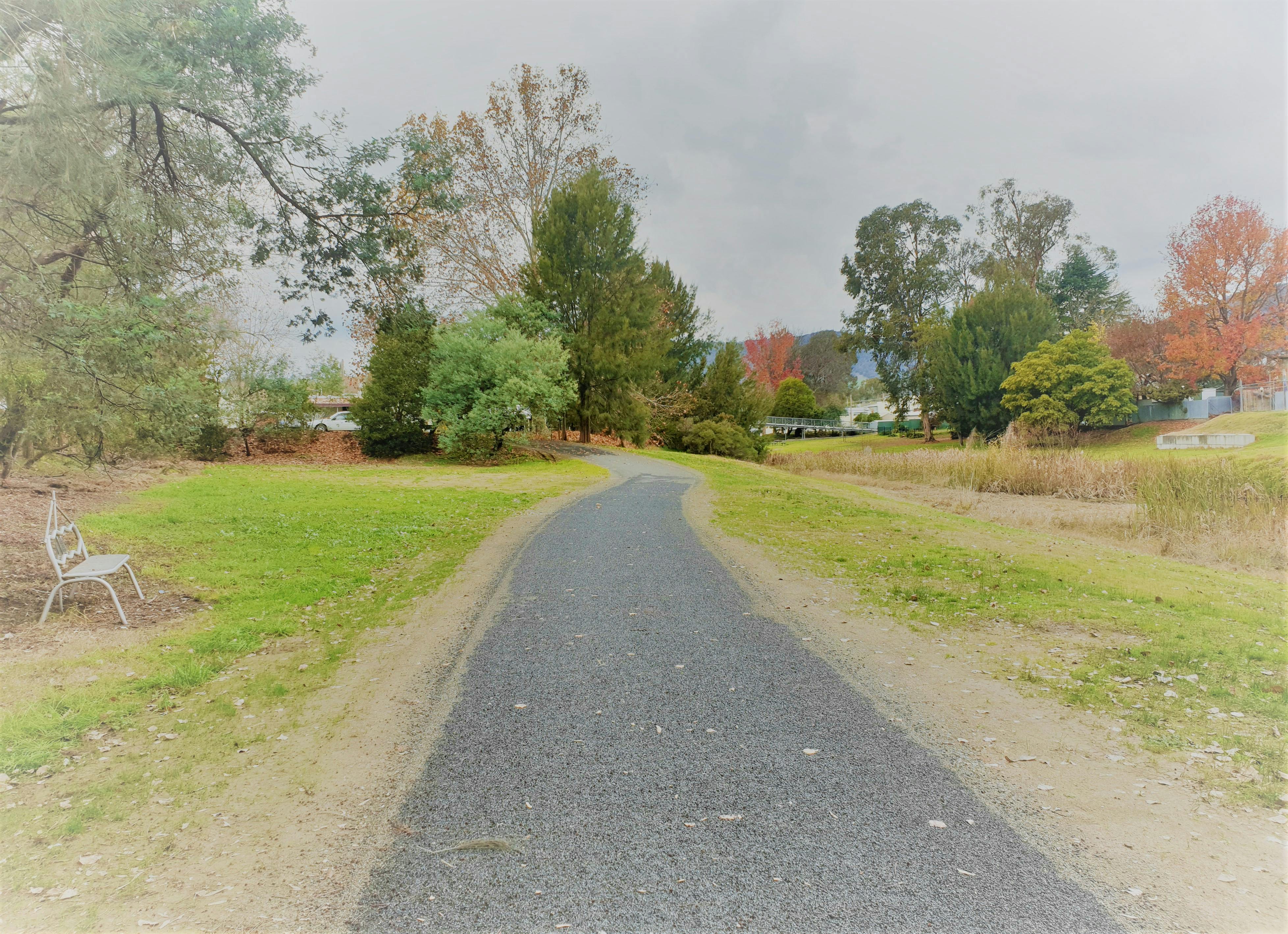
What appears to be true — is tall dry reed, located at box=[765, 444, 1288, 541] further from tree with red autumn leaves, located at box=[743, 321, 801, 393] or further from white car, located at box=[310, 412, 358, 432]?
tree with red autumn leaves, located at box=[743, 321, 801, 393]

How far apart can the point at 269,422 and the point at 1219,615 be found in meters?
27.6

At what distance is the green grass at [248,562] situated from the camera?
473 centimetres

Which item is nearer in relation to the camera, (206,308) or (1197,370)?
(206,308)

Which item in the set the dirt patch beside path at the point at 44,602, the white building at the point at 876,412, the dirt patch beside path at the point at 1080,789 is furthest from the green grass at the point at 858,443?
the dirt patch beside path at the point at 1080,789

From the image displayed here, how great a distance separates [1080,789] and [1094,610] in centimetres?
383

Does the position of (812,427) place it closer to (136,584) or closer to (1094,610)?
(1094,610)

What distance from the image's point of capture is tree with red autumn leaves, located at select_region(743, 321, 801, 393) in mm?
74500

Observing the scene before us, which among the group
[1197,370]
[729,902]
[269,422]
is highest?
[1197,370]

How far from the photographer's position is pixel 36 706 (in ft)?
14.9

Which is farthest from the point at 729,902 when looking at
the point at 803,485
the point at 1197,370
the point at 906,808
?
the point at 1197,370

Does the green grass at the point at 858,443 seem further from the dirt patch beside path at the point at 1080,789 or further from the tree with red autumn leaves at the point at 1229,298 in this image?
the dirt patch beside path at the point at 1080,789

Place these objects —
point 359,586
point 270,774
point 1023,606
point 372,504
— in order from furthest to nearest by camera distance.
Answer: point 372,504 → point 359,586 → point 1023,606 → point 270,774

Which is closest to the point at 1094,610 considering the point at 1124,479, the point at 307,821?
the point at 307,821

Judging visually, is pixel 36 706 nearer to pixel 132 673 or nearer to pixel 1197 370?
pixel 132 673
